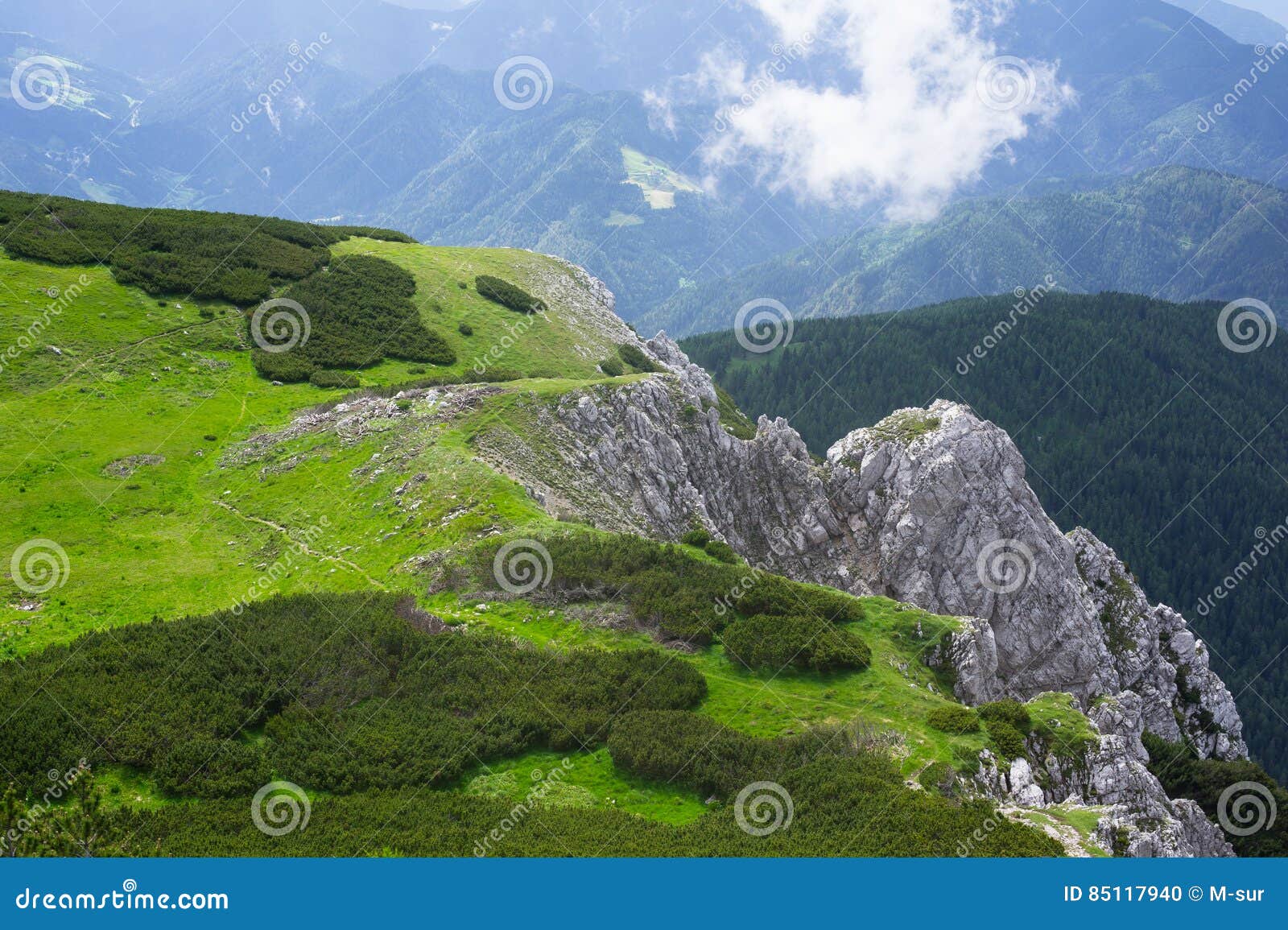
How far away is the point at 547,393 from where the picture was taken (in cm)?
5528

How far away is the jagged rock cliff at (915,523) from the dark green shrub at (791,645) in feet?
53.9

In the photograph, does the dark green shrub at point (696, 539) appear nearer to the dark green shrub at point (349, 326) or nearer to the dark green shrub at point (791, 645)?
the dark green shrub at point (791, 645)

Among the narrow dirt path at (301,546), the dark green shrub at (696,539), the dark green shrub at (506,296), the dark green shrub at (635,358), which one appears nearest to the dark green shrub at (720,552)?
the dark green shrub at (696,539)

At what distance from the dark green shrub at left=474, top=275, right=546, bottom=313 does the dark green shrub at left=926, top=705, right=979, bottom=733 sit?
184 feet

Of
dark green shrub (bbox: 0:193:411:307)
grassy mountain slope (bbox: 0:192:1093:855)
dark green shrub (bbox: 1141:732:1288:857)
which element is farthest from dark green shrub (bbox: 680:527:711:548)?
dark green shrub (bbox: 0:193:411:307)

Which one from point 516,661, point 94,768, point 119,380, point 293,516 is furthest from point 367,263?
point 94,768

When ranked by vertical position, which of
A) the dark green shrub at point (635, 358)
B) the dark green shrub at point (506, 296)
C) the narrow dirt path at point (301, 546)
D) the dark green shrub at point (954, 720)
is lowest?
the narrow dirt path at point (301, 546)

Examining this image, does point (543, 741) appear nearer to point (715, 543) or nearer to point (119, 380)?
point (715, 543)

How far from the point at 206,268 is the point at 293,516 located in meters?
30.7

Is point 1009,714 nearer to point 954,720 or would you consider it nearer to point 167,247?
point 954,720

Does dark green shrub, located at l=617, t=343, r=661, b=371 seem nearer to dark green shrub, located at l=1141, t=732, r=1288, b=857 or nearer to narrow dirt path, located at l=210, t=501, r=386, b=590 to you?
narrow dirt path, located at l=210, t=501, r=386, b=590

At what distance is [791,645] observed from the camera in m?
33.5

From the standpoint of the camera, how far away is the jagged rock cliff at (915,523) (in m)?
55.9

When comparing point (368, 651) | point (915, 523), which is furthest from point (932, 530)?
point (368, 651)
